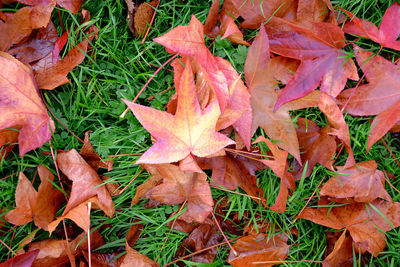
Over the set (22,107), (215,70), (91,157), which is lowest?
(91,157)

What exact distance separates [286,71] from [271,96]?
16 centimetres

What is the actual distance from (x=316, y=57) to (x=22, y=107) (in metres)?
1.34

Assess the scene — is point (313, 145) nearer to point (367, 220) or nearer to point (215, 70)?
point (367, 220)

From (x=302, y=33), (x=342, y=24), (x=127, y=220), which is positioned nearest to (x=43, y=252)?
(x=127, y=220)

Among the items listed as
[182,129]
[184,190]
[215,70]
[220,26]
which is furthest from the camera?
[220,26]

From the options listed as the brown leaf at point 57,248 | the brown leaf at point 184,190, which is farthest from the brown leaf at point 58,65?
the brown leaf at point 57,248

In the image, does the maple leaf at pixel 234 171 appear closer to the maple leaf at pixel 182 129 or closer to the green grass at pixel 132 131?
the green grass at pixel 132 131

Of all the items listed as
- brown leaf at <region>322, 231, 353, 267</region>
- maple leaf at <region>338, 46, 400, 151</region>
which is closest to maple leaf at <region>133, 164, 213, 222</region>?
brown leaf at <region>322, 231, 353, 267</region>

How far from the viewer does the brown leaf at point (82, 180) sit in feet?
4.98

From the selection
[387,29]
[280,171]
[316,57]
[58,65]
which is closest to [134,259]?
[280,171]

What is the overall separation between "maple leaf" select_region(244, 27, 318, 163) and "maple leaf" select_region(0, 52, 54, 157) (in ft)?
3.11

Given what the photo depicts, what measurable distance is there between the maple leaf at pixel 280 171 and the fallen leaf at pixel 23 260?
1.08m

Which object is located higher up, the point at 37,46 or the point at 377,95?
the point at 37,46

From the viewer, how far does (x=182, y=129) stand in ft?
4.34
